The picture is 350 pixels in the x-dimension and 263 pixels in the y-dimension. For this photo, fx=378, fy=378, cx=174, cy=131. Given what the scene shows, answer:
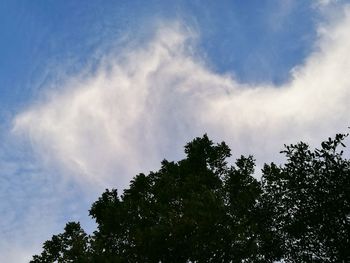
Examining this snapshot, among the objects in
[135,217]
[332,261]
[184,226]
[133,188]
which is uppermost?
[133,188]

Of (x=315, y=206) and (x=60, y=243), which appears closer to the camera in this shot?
(x=315, y=206)

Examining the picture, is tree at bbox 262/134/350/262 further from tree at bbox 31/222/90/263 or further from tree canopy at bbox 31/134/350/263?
tree at bbox 31/222/90/263

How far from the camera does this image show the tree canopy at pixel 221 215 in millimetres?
14039

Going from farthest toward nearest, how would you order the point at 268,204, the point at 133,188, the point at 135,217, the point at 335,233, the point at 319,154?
the point at 133,188, the point at 135,217, the point at 268,204, the point at 319,154, the point at 335,233

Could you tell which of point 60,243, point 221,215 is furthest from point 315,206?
point 60,243

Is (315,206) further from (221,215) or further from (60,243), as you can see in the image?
(60,243)

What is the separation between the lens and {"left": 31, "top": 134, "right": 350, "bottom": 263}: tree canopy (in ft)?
46.1

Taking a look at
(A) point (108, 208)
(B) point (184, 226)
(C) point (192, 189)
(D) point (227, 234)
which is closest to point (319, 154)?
(D) point (227, 234)

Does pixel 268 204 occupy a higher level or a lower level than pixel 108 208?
lower

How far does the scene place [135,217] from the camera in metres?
20.5

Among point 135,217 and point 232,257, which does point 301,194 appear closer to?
point 232,257

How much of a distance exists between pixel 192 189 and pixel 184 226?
4.13 metres

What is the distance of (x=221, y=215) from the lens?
17094mm

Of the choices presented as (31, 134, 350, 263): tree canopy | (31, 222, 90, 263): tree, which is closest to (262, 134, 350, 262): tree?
(31, 134, 350, 263): tree canopy
